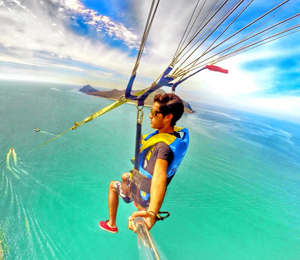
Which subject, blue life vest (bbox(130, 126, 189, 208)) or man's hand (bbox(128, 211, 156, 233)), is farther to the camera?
blue life vest (bbox(130, 126, 189, 208))

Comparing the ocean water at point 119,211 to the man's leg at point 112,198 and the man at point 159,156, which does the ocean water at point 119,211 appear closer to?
the man's leg at point 112,198

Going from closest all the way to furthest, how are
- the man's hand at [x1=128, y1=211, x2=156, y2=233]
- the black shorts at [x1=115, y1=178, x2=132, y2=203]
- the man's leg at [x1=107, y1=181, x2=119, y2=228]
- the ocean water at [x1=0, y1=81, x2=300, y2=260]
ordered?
the man's hand at [x1=128, y1=211, x2=156, y2=233], the black shorts at [x1=115, y1=178, x2=132, y2=203], the man's leg at [x1=107, y1=181, x2=119, y2=228], the ocean water at [x1=0, y1=81, x2=300, y2=260]

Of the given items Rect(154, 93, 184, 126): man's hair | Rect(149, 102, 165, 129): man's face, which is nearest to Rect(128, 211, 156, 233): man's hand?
Rect(149, 102, 165, 129): man's face

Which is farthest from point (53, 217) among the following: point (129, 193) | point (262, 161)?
point (262, 161)

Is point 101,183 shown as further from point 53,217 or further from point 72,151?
point 72,151

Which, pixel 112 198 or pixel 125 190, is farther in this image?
pixel 112 198

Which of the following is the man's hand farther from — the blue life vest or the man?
the blue life vest

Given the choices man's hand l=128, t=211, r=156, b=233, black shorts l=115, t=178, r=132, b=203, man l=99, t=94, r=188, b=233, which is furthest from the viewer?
black shorts l=115, t=178, r=132, b=203

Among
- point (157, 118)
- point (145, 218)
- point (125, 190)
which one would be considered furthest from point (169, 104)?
point (125, 190)

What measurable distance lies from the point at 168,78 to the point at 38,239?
5.44 meters

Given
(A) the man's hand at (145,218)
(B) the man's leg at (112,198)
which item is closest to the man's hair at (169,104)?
(A) the man's hand at (145,218)

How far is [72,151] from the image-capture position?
28.2 feet

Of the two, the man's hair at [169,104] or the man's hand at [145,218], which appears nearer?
the man's hand at [145,218]

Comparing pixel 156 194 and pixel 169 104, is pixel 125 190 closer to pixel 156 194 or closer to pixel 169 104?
pixel 156 194
